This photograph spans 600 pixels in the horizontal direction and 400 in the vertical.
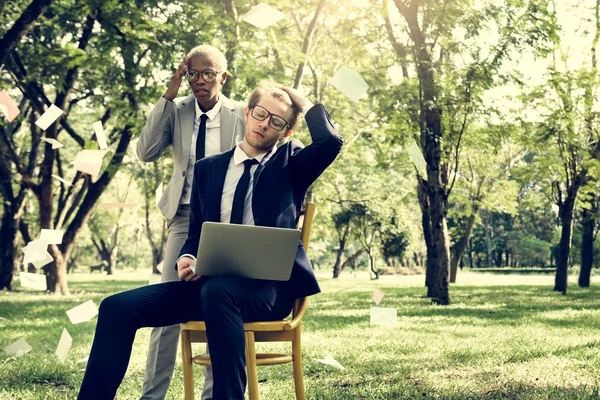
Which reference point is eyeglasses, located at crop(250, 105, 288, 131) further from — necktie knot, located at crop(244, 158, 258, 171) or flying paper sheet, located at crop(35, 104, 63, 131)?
flying paper sheet, located at crop(35, 104, 63, 131)

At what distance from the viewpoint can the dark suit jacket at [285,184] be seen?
125 inches

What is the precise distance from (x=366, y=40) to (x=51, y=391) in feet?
37.2

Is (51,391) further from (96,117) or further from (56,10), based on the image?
(96,117)

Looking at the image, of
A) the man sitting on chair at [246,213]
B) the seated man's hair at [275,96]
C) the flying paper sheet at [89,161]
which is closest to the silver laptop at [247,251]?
the man sitting on chair at [246,213]

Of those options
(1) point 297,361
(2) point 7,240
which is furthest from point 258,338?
(2) point 7,240

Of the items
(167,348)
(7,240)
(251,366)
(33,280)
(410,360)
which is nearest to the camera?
(251,366)

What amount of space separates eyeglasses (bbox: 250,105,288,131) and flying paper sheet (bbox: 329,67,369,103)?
67 centimetres

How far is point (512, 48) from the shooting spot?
1171 cm

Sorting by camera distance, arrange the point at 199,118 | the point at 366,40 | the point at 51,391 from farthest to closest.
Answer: the point at 366,40, the point at 51,391, the point at 199,118

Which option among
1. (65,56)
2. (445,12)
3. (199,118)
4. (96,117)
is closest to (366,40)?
(445,12)

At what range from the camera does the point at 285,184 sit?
3.23m

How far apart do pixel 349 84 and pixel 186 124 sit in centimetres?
88

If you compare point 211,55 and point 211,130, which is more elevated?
point 211,55

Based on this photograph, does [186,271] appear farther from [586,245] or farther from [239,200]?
[586,245]
